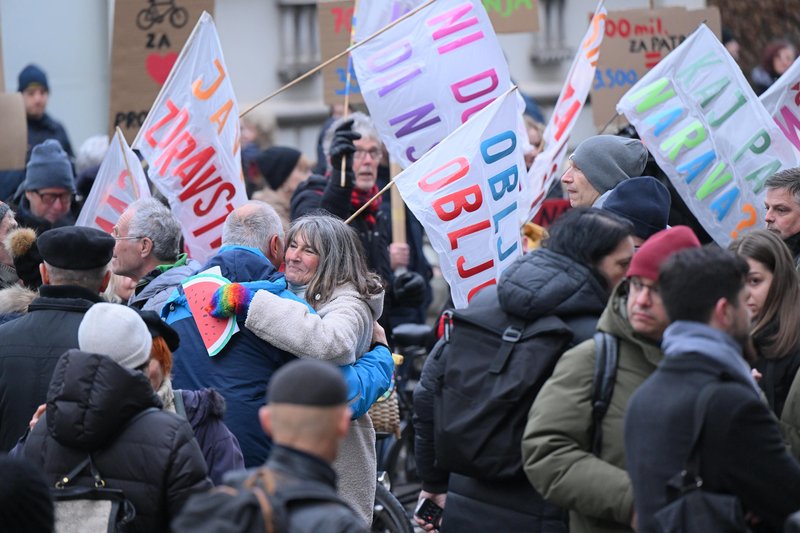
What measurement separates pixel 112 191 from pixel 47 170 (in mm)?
679

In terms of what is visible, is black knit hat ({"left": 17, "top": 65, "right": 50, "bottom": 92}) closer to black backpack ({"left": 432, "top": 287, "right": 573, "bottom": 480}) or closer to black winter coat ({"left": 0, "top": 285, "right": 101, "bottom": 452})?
black winter coat ({"left": 0, "top": 285, "right": 101, "bottom": 452})

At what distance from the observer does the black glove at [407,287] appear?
9094 mm

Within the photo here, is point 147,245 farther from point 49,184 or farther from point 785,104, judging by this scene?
point 785,104

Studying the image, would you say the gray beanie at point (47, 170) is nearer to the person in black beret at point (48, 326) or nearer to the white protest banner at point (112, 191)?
the white protest banner at point (112, 191)

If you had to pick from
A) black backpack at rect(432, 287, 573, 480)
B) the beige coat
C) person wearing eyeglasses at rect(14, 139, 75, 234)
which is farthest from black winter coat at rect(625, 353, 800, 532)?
person wearing eyeglasses at rect(14, 139, 75, 234)

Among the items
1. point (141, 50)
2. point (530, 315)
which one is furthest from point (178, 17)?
point (530, 315)

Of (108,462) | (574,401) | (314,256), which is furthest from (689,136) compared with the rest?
(108,462)

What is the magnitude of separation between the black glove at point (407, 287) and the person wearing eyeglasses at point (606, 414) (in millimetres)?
4726

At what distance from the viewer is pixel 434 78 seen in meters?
8.18

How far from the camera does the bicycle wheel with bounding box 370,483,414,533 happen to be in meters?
7.23

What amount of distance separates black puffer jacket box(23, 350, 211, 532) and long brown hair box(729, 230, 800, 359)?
6.76ft

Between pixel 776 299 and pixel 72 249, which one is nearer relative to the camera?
pixel 776 299

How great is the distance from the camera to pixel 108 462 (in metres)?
4.38

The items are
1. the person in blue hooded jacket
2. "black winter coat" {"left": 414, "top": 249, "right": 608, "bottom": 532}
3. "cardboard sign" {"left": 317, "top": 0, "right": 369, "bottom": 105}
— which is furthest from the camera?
"cardboard sign" {"left": 317, "top": 0, "right": 369, "bottom": 105}
